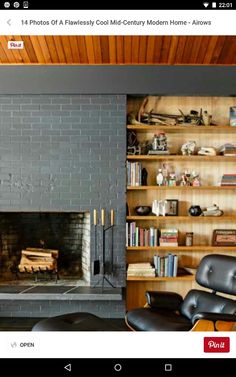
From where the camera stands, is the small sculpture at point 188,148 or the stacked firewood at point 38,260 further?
the small sculpture at point 188,148

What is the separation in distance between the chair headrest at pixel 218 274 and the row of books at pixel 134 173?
123 centimetres

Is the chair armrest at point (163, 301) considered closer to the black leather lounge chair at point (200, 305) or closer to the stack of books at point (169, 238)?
the black leather lounge chair at point (200, 305)

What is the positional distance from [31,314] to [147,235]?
1.24 m

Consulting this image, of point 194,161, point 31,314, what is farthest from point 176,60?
→ point 31,314

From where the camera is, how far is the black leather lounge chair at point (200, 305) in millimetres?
2049

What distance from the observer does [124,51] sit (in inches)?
127

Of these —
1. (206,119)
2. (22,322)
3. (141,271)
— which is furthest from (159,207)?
(22,322)

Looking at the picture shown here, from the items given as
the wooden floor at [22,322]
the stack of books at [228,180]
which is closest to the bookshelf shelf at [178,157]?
the stack of books at [228,180]

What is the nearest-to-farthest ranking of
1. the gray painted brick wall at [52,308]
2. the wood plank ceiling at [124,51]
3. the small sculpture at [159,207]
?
the wood plank ceiling at [124,51], the gray painted brick wall at [52,308], the small sculpture at [159,207]

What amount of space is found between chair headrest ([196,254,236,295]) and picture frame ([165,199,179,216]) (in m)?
1.14

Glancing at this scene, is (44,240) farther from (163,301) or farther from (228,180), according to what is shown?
(228,180)

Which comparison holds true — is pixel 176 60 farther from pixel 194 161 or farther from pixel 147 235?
pixel 147 235

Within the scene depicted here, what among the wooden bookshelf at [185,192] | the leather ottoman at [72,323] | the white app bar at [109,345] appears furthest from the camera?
the wooden bookshelf at [185,192]
